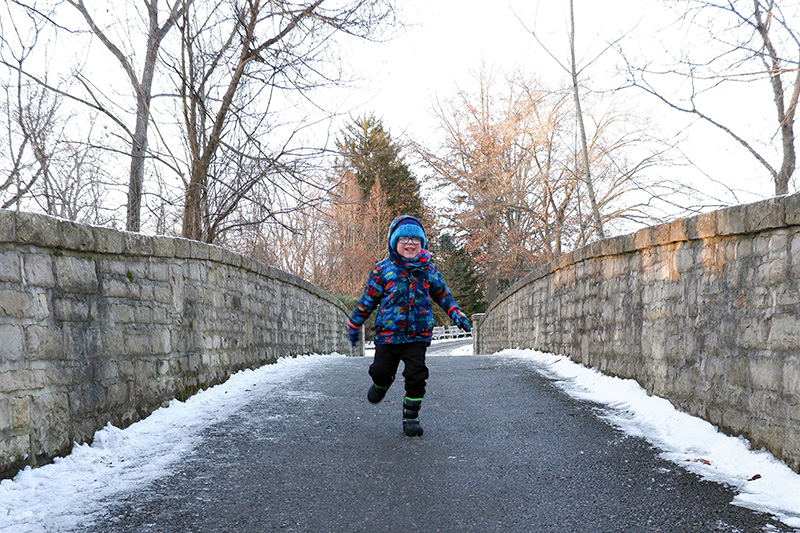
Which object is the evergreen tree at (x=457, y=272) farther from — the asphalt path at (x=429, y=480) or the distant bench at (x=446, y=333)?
the asphalt path at (x=429, y=480)

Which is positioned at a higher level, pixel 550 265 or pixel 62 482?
pixel 550 265

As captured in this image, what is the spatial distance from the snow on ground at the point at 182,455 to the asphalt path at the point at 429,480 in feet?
0.42

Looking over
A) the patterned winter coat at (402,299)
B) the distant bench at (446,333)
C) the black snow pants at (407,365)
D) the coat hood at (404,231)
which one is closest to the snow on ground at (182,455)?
the black snow pants at (407,365)

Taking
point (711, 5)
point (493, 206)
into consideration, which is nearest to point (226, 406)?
point (711, 5)

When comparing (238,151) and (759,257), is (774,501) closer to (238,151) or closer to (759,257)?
(759,257)

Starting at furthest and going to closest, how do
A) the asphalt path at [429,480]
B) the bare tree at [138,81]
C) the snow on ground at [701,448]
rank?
the bare tree at [138,81], the snow on ground at [701,448], the asphalt path at [429,480]

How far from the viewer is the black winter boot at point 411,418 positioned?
4.22 metres

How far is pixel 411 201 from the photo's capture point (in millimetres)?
33312

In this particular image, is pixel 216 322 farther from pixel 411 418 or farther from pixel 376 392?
pixel 411 418

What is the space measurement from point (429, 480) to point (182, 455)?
1635 mm

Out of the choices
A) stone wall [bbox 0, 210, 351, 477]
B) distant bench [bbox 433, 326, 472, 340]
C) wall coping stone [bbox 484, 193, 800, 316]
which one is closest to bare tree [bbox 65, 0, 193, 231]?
stone wall [bbox 0, 210, 351, 477]

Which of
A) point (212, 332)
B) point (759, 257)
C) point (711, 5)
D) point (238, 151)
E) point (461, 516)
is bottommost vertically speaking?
point (461, 516)

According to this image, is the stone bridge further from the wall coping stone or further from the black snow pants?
the black snow pants

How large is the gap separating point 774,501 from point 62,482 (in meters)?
3.61
